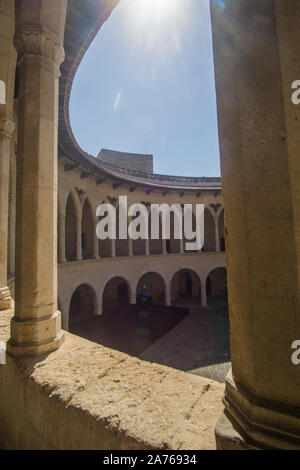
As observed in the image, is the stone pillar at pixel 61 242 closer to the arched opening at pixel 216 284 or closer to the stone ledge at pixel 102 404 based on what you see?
the stone ledge at pixel 102 404

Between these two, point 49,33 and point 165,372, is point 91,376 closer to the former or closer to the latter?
point 165,372

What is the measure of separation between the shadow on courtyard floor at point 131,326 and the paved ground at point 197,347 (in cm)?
49

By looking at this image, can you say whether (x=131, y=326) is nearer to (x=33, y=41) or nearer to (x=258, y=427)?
(x=33, y=41)

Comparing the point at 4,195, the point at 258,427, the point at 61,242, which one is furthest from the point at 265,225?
the point at 61,242

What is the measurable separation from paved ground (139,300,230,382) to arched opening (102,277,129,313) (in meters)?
5.80

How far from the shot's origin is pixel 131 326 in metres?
14.3

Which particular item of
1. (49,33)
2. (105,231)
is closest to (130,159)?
(105,231)

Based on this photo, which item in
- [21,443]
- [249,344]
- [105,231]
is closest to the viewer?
[249,344]

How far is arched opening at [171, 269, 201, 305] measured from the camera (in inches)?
891

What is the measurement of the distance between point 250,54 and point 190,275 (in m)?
22.6

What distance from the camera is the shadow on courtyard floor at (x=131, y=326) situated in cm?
1198

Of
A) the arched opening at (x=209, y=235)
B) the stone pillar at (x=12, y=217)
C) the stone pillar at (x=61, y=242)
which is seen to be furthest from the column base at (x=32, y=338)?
the arched opening at (x=209, y=235)

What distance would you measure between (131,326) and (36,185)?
12.8 metres

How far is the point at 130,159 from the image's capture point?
2461 cm
